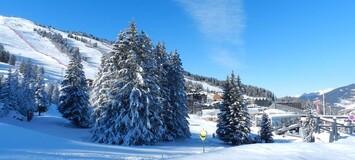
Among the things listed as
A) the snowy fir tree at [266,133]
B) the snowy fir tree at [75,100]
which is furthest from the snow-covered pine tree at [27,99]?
the snowy fir tree at [266,133]

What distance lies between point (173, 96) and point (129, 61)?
1008cm

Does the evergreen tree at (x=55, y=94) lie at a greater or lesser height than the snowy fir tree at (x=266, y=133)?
greater

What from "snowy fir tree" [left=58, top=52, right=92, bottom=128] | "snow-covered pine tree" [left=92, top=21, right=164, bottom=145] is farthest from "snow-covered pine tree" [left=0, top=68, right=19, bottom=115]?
"snow-covered pine tree" [left=92, top=21, right=164, bottom=145]

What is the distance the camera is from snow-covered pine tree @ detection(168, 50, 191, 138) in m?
40.4

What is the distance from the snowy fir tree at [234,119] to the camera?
4162 cm

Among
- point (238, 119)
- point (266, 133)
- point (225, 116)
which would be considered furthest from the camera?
point (266, 133)

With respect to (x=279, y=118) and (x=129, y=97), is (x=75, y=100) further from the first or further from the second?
(x=279, y=118)

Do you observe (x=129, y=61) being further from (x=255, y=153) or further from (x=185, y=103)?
(x=255, y=153)

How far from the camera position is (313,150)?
977cm

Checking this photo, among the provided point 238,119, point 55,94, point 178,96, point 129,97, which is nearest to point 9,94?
point 178,96

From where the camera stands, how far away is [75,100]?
157ft

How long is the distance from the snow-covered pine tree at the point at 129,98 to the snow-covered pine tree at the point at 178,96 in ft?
21.8

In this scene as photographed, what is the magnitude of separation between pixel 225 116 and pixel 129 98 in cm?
1542

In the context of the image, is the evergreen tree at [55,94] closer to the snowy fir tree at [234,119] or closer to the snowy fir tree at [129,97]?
the snowy fir tree at [234,119]
